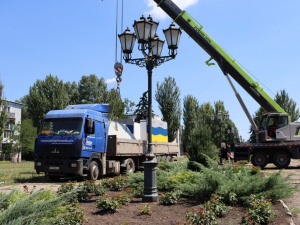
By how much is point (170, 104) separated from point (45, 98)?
18969 mm

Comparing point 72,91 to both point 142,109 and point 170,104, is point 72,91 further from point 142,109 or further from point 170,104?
point 170,104

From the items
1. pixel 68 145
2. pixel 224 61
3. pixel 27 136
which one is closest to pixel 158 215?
pixel 68 145

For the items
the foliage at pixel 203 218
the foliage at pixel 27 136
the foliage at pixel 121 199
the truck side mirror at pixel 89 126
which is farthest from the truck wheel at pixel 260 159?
the foliage at pixel 27 136

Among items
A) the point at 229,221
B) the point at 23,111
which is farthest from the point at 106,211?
the point at 23,111

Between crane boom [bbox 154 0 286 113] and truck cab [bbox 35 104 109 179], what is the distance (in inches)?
346

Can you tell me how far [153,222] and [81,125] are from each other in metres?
7.38

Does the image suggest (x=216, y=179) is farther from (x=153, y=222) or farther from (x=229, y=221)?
(x=153, y=222)

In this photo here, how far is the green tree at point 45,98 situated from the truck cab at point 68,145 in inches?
1286

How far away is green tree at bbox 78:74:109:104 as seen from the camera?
6316cm

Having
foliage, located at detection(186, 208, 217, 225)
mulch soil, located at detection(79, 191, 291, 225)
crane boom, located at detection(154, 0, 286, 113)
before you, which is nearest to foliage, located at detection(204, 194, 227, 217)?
mulch soil, located at detection(79, 191, 291, 225)

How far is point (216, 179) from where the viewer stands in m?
6.49

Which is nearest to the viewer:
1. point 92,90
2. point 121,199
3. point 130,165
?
point 121,199

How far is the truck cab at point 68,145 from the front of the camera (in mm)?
11406

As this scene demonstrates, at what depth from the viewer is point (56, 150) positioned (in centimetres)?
1162
